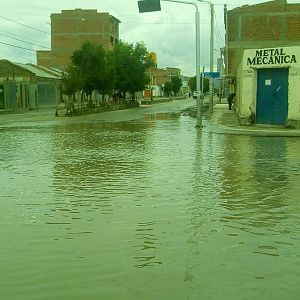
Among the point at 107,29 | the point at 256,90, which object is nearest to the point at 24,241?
the point at 256,90

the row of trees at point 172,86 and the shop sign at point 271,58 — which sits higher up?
the shop sign at point 271,58

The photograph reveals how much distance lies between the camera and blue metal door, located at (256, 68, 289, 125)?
26.6m

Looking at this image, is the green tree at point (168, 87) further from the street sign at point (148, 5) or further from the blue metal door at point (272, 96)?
the street sign at point (148, 5)

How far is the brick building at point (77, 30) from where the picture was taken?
106 meters

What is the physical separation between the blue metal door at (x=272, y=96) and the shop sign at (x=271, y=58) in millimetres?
431

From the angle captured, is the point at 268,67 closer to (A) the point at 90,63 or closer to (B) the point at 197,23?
(B) the point at 197,23

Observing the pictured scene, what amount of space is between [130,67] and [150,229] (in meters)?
57.9

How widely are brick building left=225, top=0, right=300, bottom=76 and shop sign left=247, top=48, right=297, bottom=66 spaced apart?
23.1 metres

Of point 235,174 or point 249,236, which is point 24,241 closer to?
point 249,236

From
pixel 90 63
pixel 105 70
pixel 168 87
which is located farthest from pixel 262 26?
pixel 168 87

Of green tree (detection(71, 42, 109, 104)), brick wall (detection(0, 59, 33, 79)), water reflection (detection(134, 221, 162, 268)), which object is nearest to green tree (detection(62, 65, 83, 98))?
green tree (detection(71, 42, 109, 104))

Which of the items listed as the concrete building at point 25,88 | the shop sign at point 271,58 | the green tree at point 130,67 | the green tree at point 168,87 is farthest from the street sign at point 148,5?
the green tree at point 168,87

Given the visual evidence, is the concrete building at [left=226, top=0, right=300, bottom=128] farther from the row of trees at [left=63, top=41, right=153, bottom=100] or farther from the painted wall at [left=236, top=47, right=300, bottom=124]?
the row of trees at [left=63, top=41, right=153, bottom=100]

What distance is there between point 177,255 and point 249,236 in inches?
48.2
